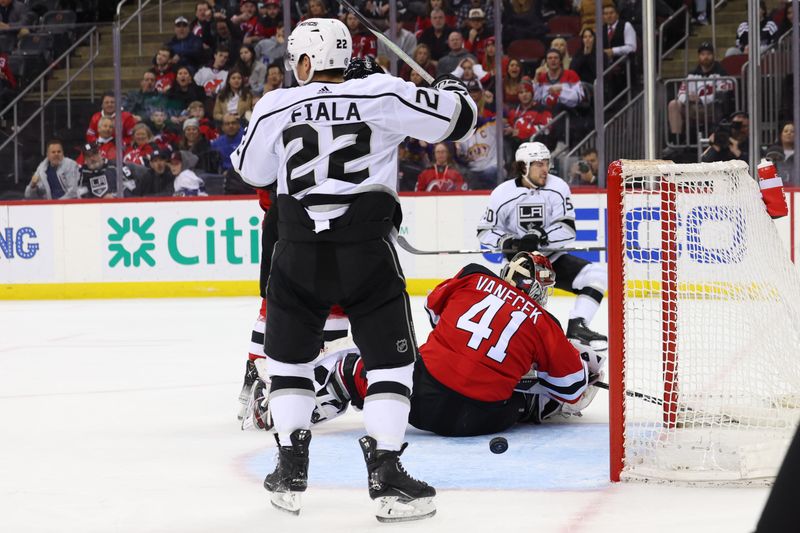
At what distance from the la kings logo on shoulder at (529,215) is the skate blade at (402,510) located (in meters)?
3.28

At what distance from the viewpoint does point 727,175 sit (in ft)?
10.6

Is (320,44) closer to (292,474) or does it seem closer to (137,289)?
(292,474)

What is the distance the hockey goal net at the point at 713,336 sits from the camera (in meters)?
3.10

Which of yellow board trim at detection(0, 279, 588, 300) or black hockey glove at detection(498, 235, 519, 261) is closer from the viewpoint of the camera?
black hockey glove at detection(498, 235, 519, 261)

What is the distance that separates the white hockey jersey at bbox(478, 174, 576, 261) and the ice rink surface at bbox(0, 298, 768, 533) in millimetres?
1382

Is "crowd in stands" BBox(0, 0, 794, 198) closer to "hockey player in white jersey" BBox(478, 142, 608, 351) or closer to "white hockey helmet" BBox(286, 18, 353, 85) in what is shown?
"hockey player in white jersey" BBox(478, 142, 608, 351)

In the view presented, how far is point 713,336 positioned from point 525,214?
256cm

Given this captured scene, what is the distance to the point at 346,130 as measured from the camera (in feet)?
9.15

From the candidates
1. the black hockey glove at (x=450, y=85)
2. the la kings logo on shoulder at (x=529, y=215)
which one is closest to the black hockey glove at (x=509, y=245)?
the la kings logo on shoulder at (x=529, y=215)

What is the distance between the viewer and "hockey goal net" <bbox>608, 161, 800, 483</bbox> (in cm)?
310

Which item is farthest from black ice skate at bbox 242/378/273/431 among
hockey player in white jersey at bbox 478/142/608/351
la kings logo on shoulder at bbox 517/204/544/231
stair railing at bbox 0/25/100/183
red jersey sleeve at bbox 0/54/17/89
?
red jersey sleeve at bbox 0/54/17/89

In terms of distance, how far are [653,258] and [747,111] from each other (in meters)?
5.85

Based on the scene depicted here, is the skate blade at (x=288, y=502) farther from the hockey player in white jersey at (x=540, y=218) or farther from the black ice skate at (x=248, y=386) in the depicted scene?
the hockey player in white jersey at (x=540, y=218)

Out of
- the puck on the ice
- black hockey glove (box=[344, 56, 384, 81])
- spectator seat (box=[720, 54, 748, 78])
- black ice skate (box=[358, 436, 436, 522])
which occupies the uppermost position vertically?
spectator seat (box=[720, 54, 748, 78])
